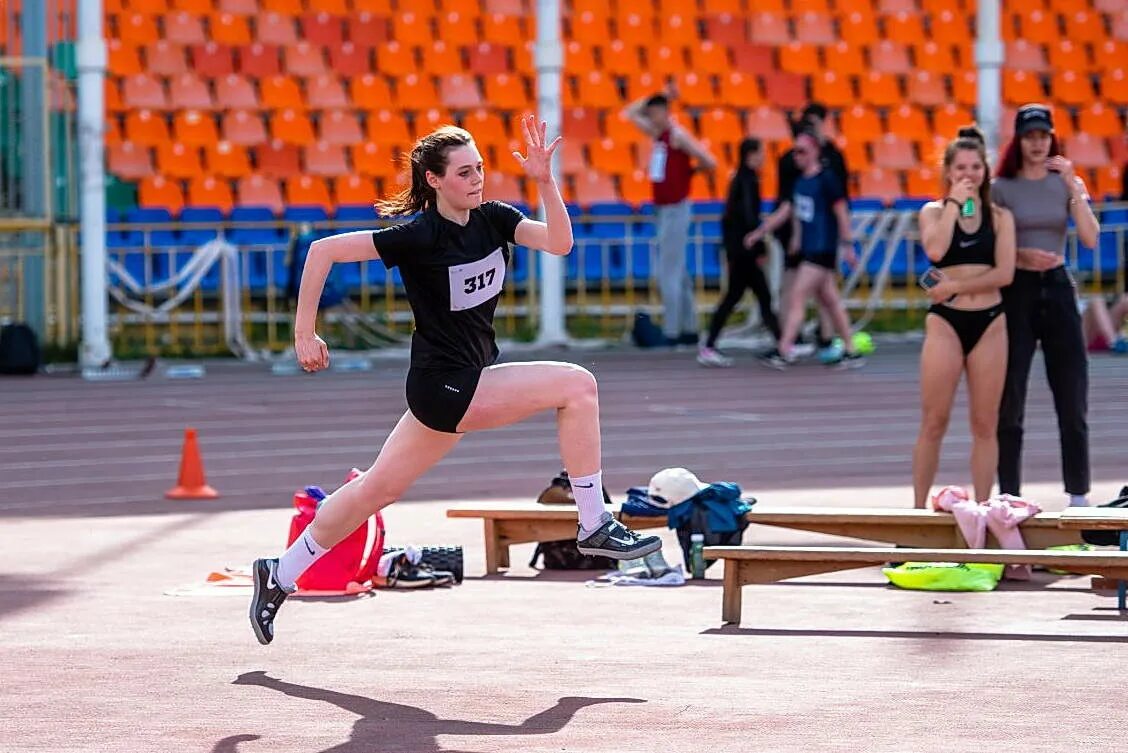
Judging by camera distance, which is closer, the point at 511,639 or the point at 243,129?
the point at 511,639

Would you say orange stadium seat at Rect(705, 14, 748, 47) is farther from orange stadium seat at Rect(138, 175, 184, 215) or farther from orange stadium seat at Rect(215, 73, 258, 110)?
orange stadium seat at Rect(138, 175, 184, 215)

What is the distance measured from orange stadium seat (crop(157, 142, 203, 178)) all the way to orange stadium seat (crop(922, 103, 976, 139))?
9.43 metres

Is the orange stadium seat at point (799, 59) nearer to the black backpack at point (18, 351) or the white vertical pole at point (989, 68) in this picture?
the white vertical pole at point (989, 68)

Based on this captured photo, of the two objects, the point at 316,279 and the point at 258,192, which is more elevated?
the point at 258,192

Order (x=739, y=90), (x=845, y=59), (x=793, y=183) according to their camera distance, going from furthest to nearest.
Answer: (x=845, y=59), (x=739, y=90), (x=793, y=183)

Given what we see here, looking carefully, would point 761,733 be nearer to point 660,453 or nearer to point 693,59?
point 660,453

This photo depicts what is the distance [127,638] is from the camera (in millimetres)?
7957

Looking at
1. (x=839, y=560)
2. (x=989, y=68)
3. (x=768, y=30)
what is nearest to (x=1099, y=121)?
(x=768, y=30)

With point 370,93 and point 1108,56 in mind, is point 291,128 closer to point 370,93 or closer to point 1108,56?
point 370,93

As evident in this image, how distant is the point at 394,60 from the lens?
1024 inches

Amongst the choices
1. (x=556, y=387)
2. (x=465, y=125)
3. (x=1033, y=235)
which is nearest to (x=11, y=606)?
(x=556, y=387)

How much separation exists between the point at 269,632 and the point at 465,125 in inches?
721

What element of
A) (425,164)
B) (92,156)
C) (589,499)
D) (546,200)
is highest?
(92,156)

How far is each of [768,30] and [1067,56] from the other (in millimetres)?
4099
